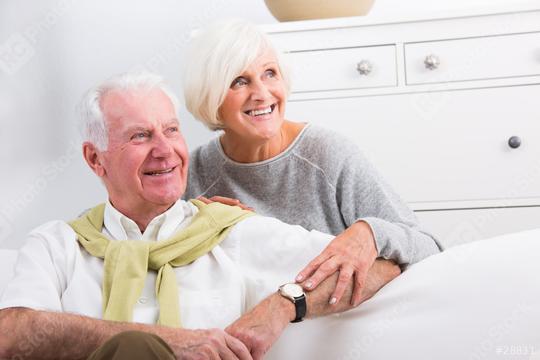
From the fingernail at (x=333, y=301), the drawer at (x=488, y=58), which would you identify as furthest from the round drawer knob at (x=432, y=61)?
the fingernail at (x=333, y=301)

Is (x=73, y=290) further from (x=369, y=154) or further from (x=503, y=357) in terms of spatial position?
(x=369, y=154)

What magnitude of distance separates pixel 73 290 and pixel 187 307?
200 mm

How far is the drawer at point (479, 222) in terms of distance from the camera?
2.49m

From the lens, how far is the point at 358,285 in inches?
56.2

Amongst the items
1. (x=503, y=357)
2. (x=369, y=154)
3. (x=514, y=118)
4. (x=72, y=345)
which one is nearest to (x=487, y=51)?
(x=514, y=118)

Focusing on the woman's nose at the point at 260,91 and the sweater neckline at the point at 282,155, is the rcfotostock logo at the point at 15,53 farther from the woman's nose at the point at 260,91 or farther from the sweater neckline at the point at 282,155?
the woman's nose at the point at 260,91

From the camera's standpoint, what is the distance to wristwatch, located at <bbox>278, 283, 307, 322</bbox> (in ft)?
4.55

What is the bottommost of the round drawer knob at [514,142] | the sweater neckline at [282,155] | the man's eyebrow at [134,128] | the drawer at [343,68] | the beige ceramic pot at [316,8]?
the round drawer knob at [514,142]

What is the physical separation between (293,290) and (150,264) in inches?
11.2

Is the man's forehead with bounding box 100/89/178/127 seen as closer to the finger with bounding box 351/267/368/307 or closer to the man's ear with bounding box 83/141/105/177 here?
the man's ear with bounding box 83/141/105/177

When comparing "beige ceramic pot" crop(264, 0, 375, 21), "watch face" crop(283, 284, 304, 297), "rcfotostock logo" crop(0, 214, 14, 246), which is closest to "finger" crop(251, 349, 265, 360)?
"watch face" crop(283, 284, 304, 297)

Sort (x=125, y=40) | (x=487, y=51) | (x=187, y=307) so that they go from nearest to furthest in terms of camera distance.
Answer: (x=187, y=307), (x=487, y=51), (x=125, y=40)

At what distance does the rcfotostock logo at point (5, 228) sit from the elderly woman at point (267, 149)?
4.38ft

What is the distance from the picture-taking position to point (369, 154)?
99.7 inches
